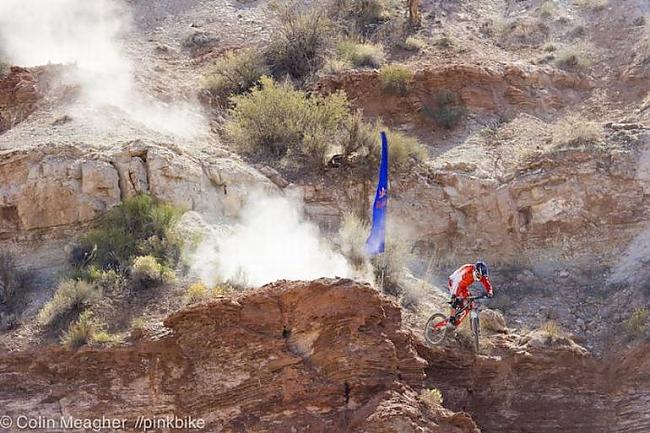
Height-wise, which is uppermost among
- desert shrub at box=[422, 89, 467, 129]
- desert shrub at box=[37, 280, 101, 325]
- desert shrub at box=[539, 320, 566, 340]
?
desert shrub at box=[422, 89, 467, 129]

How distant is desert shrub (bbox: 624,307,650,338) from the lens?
46.7ft

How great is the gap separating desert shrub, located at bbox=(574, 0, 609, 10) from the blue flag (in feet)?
32.2

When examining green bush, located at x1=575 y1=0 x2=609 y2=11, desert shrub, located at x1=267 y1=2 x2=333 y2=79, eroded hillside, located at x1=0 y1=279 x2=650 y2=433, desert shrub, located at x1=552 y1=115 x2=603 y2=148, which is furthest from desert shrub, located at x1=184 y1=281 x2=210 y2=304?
green bush, located at x1=575 y1=0 x2=609 y2=11

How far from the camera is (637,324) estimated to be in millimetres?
14391

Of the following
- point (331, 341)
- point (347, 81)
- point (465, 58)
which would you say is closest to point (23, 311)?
point (331, 341)

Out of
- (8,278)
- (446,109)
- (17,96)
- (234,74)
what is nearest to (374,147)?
(446,109)

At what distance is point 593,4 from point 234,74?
965cm

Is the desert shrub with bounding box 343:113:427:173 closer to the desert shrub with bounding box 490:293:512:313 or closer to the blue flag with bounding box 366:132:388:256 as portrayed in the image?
the blue flag with bounding box 366:132:388:256

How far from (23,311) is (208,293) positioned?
283 cm

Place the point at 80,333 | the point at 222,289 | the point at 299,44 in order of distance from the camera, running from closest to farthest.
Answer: the point at 80,333 → the point at 222,289 → the point at 299,44

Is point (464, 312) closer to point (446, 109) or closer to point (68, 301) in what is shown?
point (68, 301)

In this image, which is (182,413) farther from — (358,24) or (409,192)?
(358,24)

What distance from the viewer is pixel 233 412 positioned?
38.4ft

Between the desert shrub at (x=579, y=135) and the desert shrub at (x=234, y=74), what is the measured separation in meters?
6.92
